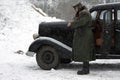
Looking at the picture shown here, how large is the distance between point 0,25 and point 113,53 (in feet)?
31.7

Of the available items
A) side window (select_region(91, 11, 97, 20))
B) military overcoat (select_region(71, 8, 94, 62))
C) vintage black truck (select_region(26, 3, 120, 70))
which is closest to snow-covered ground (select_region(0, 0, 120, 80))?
vintage black truck (select_region(26, 3, 120, 70))

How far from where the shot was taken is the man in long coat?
481 inches

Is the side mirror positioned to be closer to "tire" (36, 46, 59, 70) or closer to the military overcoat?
the military overcoat

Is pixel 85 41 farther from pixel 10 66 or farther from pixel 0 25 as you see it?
pixel 0 25

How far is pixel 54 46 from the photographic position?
13219mm

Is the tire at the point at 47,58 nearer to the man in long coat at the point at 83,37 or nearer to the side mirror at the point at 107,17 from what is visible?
the man in long coat at the point at 83,37

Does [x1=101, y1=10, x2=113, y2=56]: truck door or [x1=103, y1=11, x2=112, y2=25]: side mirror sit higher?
[x1=103, y1=11, x2=112, y2=25]: side mirror

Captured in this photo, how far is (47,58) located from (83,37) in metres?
1.65

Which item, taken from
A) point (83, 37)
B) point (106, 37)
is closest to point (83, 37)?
point (83, 37)

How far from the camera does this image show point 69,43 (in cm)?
1327

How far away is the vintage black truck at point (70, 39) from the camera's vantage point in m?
12.7

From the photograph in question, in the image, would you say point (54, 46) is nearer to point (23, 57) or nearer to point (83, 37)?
point (83, 37)

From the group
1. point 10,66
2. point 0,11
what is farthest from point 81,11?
point 0,11

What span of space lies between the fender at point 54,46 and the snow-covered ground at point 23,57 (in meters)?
0.50
